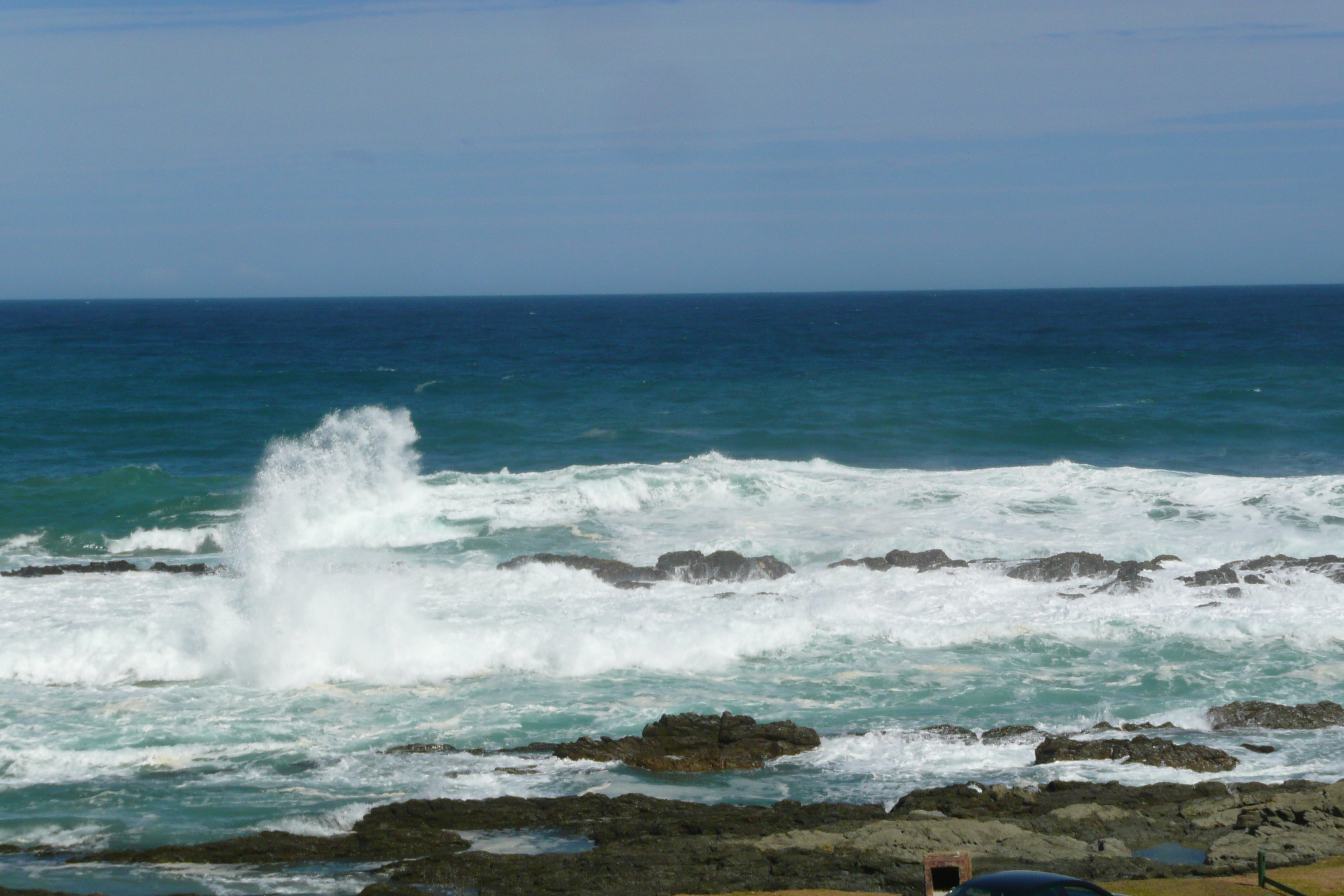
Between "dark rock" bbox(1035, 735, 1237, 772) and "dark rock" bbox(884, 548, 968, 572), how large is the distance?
9.02 meters

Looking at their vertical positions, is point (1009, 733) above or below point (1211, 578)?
below

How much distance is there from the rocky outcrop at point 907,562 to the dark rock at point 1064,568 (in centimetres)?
125

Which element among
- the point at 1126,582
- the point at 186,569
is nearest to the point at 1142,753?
the point at 1126,582

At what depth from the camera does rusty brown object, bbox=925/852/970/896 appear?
33.3 feet

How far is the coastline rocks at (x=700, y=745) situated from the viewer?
48.8 feet

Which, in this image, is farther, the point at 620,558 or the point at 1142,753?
the point at 620,558

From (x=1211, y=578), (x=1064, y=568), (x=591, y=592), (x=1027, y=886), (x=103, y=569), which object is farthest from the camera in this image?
(x=103, y=569)

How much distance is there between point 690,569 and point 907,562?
4.40m

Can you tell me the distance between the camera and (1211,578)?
2231 cm

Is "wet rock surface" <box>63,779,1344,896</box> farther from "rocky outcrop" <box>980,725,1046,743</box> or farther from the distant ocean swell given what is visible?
the distant ocean swell

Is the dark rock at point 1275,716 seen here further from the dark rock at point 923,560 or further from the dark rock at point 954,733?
the dark rock at point 923,560

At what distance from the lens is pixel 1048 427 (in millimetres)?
44375

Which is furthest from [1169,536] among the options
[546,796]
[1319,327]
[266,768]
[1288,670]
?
[1319,327]

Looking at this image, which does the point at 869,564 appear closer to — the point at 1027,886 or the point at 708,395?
the point at 1027,886
